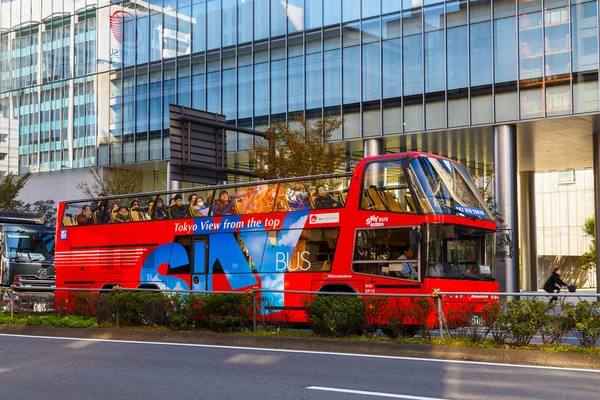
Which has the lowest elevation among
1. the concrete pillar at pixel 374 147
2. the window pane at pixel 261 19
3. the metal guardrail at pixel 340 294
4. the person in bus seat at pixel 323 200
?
the metal guardrail at pixel 340 294

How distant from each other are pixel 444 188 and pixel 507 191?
60.0 feet

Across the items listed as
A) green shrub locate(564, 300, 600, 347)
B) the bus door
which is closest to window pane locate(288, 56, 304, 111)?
the bus door

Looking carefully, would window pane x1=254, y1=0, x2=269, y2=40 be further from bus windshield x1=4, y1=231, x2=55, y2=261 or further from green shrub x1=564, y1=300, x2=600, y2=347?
green shrub x1=564, y1=300, x2=600, y2=347

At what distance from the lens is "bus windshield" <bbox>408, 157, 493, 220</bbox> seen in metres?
18.6

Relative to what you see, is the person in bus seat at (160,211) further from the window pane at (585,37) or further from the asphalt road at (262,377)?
the window pane at (585,37)

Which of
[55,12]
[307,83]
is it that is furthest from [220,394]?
[55,12]

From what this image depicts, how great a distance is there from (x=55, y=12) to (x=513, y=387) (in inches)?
1970

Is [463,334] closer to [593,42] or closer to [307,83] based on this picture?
[593,42]

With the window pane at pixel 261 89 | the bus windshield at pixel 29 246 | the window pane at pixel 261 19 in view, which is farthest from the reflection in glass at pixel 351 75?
the bus windshield at pixel 29 246

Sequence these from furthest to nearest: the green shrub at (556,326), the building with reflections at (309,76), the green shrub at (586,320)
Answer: the building with reflections at (309,76) < the green shrub at (556,326) < the green shrub at (586,320)

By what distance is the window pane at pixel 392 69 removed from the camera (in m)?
38.4

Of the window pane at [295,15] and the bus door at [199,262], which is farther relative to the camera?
the window pane at [295,15]

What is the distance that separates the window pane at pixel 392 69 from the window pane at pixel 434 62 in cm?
139

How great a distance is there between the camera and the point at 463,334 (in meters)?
14.4
